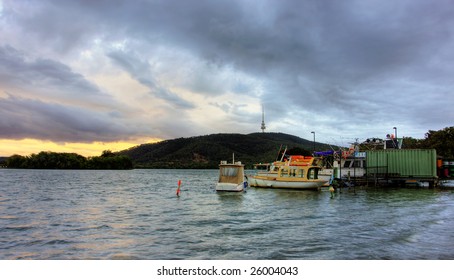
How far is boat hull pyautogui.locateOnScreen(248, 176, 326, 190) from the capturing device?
46.9 metres

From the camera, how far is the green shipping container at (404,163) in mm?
49969

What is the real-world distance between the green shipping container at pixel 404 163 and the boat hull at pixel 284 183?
496 inches

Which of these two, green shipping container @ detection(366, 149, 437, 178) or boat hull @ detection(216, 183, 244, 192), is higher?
green shipping container @ detection(366, 149, 437, 178)

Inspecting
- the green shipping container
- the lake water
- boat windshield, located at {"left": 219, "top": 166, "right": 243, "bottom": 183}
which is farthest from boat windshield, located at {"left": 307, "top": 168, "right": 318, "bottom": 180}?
the lake water

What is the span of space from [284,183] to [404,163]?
62.7 feet

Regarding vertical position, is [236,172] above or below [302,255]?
above

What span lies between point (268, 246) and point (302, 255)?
1.70 meters

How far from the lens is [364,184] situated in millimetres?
56156

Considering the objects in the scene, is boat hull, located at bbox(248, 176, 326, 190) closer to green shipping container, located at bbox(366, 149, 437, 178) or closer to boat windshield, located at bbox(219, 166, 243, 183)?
boat windshield, located at bbox(219, 166, 243, 183)

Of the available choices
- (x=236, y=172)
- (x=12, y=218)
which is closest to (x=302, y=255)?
(x=12, y=218)

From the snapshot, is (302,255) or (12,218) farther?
(12,218)

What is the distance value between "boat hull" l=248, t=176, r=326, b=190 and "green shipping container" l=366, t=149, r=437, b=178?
41.3ft

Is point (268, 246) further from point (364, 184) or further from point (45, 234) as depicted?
point (364, 184)

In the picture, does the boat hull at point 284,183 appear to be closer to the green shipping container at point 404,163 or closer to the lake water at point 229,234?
the green shipping container at point 404,163
